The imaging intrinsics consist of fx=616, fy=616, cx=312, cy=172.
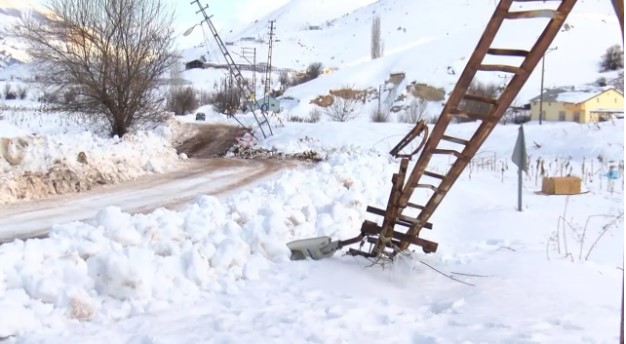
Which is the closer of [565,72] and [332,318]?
[332,318]

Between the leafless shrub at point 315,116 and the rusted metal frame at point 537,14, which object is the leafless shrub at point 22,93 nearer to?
the leafless shrub at point 315,116

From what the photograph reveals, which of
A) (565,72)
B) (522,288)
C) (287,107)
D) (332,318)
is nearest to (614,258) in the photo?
(522,288)

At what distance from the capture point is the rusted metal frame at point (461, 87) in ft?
14.3

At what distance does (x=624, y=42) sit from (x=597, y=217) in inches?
365

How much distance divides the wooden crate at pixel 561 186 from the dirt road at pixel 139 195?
21.4 feet

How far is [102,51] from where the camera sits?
18.7 meters

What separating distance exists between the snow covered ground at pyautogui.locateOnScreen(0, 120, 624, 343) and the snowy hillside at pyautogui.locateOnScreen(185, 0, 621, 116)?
42671mm

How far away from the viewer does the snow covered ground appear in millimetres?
3912

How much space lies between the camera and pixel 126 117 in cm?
1989

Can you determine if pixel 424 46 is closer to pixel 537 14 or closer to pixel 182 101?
pixel 182 101

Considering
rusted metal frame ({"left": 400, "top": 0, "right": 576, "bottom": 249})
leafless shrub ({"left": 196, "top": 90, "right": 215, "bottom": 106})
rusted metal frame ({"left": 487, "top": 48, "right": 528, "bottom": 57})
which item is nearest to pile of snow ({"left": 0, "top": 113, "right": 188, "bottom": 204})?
rusted metal frame ({"left": 400, "top": 0, "right": 576, "bottom": 249})

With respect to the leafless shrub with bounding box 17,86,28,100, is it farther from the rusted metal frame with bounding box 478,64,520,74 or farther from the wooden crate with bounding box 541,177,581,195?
the rusted metal frame with bounding box 478,64,520,74

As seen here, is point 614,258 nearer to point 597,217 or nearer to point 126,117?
point 597,217

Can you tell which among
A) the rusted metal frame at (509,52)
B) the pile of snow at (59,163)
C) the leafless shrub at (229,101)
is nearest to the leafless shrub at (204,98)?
the leafless shrub at (229,101)
